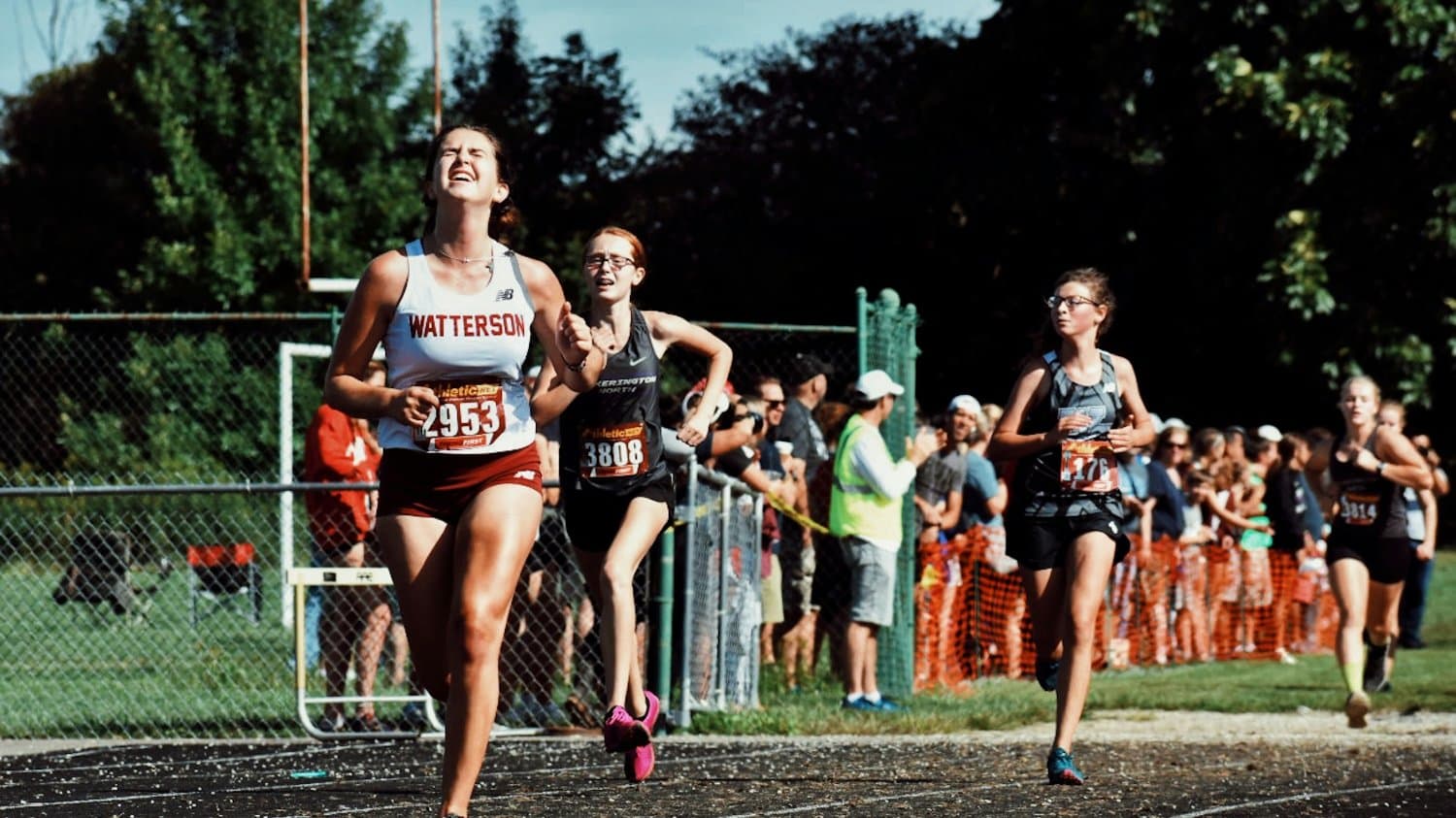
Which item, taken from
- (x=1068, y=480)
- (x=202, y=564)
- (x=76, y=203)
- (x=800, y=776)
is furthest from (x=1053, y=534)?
(x=76, y=203)

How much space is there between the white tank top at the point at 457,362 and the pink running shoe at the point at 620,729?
209cm

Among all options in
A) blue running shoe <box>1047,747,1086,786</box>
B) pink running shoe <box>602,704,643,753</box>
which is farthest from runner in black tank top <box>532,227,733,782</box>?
blue running shoe <box>1047,747,1086,786</box>

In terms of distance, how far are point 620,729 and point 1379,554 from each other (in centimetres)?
614

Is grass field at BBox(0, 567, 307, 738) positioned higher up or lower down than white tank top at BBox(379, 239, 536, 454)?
lower down

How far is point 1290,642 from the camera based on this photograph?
18922mm

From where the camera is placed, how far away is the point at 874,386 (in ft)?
39.9

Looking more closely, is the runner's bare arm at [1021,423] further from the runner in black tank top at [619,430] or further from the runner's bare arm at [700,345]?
the runner in black tank top at [619,430]

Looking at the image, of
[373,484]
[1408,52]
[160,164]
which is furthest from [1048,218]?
[373,484]

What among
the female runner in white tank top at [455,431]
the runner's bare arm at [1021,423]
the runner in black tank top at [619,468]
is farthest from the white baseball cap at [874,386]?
the female runner in white tank top at [455,431]

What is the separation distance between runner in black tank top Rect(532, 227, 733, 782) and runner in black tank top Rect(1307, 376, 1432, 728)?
524 cm

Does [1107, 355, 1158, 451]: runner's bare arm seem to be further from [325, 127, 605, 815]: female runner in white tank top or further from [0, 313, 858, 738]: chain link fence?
[325, 127, 605, 815]: female runner in white tank top

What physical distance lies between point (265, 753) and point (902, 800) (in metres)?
3.86

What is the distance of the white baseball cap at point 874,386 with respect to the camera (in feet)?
39.9

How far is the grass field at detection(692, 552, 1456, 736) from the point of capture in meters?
11.1
